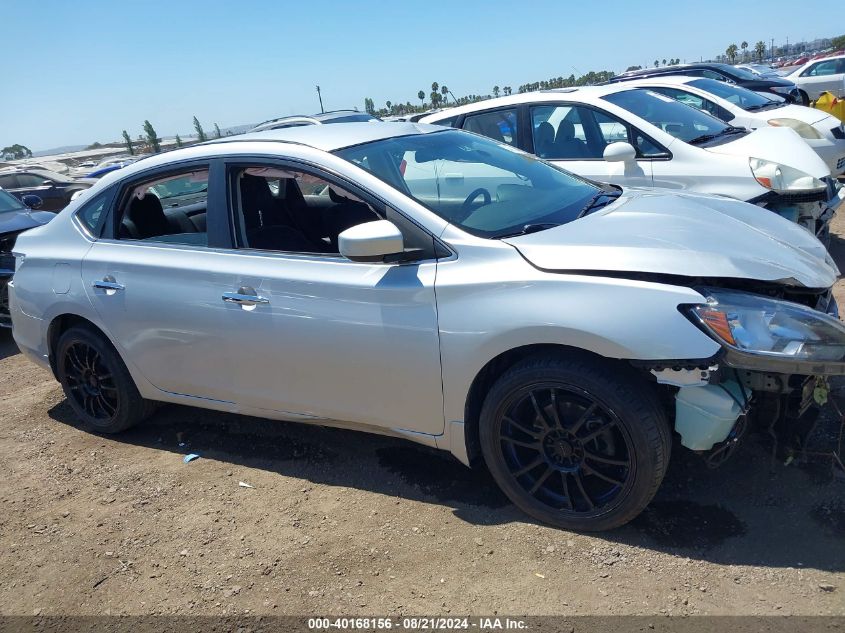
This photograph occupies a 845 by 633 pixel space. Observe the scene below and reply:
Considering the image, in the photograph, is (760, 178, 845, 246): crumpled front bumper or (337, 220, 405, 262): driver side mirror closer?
(337, 220, 405, 262): driver side mirror

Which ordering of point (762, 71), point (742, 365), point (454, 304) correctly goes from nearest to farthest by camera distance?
point (742, 365) < point (454, 304) < point (762, 71)

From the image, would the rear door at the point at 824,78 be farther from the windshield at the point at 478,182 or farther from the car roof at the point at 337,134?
the car roof at the point at 337,134

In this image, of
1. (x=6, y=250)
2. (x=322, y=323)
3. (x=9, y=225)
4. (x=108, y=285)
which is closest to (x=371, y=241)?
(x=322, y=323)

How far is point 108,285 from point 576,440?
2.79 metres

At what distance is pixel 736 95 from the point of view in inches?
383

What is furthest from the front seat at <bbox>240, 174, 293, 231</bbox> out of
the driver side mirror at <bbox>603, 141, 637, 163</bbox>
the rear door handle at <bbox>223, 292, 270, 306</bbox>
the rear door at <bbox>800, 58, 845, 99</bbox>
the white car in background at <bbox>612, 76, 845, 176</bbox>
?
the rear door at <bbox>800, 58, 845, 99</bbox>

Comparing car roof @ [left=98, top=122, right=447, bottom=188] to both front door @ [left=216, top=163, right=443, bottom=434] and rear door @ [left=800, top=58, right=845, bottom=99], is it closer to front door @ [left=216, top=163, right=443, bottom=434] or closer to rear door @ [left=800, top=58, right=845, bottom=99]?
front door @ [left=216, top=163, right=443, bottom=434]

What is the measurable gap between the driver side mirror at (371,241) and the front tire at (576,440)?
0.73 metres

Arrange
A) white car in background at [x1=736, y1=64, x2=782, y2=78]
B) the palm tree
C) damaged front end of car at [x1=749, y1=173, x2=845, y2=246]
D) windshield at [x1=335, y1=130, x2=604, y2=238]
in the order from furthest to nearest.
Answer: the palm tree, white car in background at [x1=736, y1=64, x2=782, y2=78], damaged front end of car at [x1=749, y1=173, x2=845, y2=246], windshield at [x1=335, y1=130, x2=604, y2=238]

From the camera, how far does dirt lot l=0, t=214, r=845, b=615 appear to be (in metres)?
2.58

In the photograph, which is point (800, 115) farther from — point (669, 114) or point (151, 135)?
point (151, 135)

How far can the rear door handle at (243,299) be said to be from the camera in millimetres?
3352

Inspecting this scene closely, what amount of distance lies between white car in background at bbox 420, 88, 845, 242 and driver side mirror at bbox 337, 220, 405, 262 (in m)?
3.32

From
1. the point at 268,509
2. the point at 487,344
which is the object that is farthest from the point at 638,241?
the point at 268,509
